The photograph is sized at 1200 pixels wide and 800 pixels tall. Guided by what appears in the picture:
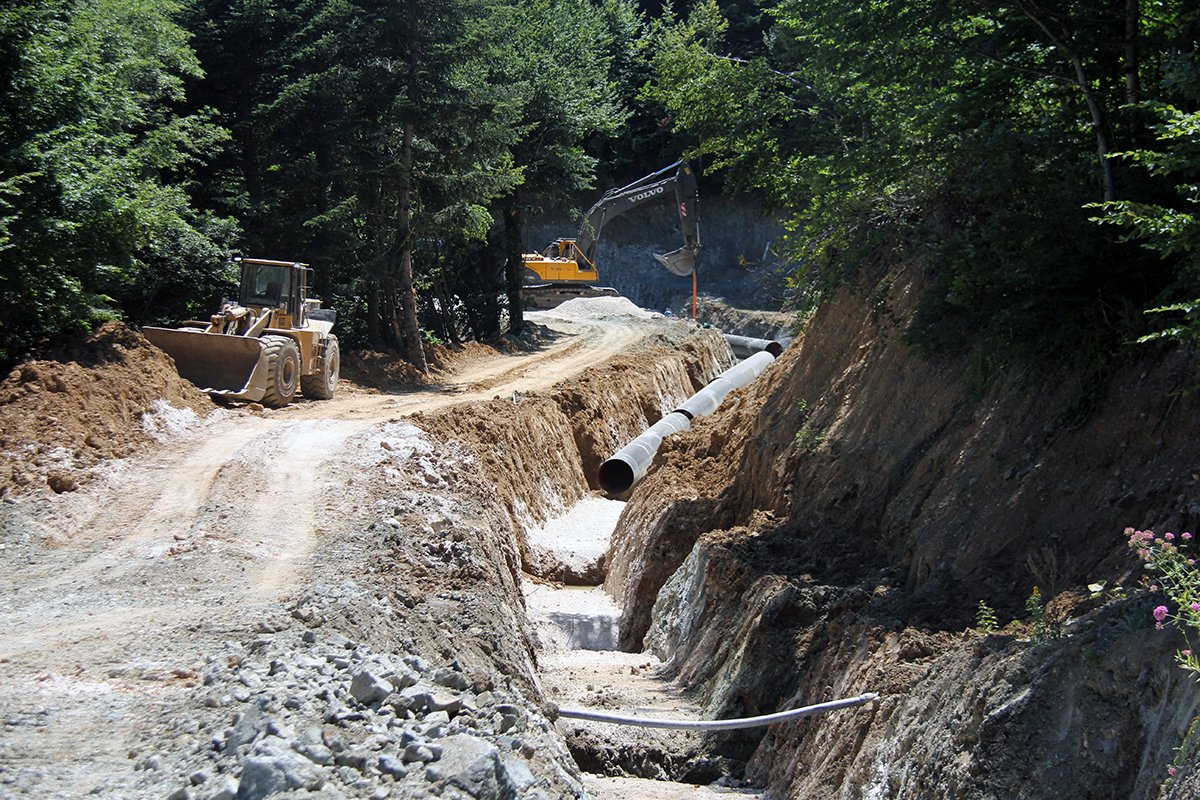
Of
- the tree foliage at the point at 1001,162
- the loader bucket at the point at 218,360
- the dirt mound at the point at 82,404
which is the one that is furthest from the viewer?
the loader bucket at the point at 218,360

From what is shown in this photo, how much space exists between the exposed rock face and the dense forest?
79cm

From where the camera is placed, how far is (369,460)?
13461 millimetres

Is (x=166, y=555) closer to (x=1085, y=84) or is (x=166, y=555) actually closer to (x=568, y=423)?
(x=1085, y=84)

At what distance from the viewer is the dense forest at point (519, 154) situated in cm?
852

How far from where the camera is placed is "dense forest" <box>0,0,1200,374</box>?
8.52 m

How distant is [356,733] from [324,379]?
13.7 meters

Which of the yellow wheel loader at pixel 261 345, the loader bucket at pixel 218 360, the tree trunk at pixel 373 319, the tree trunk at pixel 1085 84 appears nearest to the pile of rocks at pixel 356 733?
the tree trunk at pixel 1085 84

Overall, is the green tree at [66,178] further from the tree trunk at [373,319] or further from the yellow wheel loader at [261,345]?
the tree trunk at [373,319]

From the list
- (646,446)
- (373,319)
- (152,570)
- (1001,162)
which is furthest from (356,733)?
(373,319)

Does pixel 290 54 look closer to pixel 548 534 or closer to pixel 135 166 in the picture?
pixel 135 166

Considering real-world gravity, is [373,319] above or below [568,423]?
above

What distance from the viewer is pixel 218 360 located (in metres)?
16.4

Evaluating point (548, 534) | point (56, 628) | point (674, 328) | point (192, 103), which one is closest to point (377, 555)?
point (56, 628)

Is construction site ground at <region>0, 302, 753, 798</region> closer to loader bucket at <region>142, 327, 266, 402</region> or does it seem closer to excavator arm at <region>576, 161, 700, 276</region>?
loader bucket at <region>142, 327, 266, 402</region>
